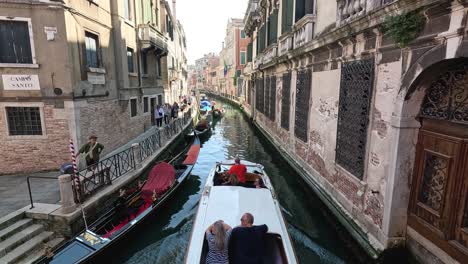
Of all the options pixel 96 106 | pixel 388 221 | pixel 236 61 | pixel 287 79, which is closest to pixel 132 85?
pixel 96 106

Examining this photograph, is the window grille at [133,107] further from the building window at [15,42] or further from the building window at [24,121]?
the building window at [15,42]

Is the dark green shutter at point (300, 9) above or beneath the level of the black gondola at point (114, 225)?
above

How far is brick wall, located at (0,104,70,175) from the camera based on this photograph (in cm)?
698

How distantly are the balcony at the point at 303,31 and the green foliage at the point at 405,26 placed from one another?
3.86 meters

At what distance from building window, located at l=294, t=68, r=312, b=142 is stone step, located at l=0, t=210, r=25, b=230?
6.97 m

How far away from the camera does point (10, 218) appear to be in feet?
14.8

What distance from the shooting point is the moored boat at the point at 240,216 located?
3.38 metres

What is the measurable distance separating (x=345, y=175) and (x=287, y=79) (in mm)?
5703

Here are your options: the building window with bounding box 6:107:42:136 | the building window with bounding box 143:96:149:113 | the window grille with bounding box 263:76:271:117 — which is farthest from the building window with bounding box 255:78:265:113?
the building window with bounding box 6:107:42:136

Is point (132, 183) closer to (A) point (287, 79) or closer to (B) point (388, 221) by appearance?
(B) point (388, 221)

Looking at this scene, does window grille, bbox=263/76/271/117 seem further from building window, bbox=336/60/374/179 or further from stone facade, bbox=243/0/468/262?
building window, bbox=336/60/374/179

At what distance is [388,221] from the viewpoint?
4.03 metres

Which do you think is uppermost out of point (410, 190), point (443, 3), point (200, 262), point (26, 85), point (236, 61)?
point (236, 61)

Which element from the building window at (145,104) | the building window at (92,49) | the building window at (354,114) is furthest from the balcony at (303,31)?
the building window at (145,104)
